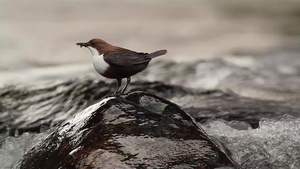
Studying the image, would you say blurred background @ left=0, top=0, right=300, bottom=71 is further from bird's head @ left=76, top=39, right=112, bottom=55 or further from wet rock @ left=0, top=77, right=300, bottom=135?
bird's head @ left=76, top=39, right=112, bottom=55

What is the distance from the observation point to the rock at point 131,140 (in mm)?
3594

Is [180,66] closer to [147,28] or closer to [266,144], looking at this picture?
[147,28]

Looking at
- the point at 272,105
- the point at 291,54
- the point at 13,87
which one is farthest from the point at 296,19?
the point at 13,87

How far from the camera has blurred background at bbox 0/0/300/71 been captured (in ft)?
42.1

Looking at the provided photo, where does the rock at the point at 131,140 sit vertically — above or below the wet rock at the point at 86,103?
above

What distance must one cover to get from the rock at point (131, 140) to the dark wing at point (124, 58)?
0.35 m

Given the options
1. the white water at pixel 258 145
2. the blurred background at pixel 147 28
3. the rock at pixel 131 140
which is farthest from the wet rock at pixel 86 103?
the blurred background at pixel 147 28

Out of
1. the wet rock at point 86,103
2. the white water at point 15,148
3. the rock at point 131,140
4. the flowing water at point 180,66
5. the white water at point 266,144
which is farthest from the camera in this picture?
the wet rock at point 86,103

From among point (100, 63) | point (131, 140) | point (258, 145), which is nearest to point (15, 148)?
point (100, 63)

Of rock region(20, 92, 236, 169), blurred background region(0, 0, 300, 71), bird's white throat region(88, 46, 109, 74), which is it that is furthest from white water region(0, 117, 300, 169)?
blurred background region(0, 0, 300, 71)

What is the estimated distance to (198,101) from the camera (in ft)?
25.9

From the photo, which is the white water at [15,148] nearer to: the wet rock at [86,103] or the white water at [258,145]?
the white water at [258,145]

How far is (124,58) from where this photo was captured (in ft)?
13.0

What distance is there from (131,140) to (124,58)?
654 mm
